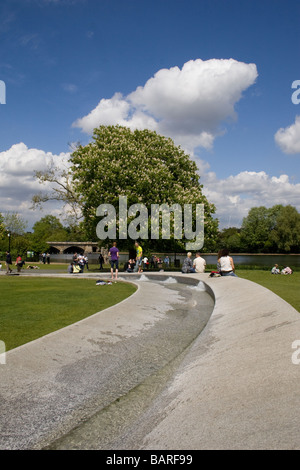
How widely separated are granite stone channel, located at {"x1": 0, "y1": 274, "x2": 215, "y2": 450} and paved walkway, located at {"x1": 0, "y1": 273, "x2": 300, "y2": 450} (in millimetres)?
17

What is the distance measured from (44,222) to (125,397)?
537 feet

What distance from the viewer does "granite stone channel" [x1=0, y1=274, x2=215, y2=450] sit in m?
3.67

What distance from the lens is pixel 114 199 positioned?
3070 centimetres

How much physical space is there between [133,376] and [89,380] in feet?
2.23

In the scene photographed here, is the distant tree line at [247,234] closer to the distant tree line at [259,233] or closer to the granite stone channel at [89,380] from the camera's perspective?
the distant tree line at [259,233]

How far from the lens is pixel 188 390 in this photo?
170 inches

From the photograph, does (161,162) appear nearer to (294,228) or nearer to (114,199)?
(114,199)

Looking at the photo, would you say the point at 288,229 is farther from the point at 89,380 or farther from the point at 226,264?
the point at 89,380

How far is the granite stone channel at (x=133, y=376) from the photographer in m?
3.59
